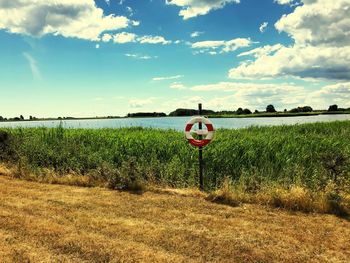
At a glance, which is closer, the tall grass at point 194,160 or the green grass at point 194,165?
the green grass at point 194,165

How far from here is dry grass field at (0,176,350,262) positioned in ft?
15.7

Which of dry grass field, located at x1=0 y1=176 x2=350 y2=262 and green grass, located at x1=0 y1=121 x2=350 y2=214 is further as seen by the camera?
green grass, located at x1=0 y1=121 x2=350 y2=214

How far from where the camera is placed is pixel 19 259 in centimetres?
466

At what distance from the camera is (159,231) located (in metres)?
5.60

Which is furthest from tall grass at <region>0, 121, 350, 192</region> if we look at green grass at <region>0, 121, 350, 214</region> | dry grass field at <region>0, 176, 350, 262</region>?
dry grass field at <region>0, 176, 350, 262</region>

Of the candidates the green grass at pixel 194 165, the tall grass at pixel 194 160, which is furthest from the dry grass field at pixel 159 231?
the tall grass at pixel 194 160

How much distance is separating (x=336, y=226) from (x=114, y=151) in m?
7.70

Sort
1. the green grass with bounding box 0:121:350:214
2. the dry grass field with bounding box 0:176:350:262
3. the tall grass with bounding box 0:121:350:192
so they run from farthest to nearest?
the tall grass with bounding box 0:121:350:192 < the green grass with bounding box 0:121:350:214 < the dry grass field with bounding box 0:176:350:262

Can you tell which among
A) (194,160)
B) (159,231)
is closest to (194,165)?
(194,160)

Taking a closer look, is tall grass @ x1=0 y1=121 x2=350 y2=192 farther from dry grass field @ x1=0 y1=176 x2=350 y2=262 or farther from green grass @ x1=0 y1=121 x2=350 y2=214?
dry grass field @ x1=0 y1=176 x2=350 y2=262

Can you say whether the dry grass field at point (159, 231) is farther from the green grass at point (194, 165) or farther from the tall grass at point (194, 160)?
the tall grass at point (194, 160)

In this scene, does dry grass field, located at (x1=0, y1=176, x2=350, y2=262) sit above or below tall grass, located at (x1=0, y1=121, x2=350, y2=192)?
below

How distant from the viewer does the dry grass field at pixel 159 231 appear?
15.7ft

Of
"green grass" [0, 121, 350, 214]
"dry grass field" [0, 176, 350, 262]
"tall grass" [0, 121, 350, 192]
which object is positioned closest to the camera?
"dry grass field" [0, 176, 350, 262]
